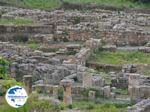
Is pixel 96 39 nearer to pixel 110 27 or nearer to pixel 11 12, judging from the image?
pixel 110 27

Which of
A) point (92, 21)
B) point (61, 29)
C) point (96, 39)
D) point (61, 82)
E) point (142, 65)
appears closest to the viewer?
point (61, 82)

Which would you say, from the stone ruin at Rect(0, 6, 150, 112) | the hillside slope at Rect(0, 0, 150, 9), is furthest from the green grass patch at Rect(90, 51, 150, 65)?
the hillside slope at Rect(0, 0, 150, 9)

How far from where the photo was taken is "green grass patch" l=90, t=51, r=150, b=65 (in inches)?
1788

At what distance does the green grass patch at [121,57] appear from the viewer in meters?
45.4

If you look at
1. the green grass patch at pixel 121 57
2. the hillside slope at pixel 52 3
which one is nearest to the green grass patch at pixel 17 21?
the green grass patch at pixel 121 57

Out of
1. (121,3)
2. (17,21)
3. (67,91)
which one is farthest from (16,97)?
(121,3)

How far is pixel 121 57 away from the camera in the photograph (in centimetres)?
4684

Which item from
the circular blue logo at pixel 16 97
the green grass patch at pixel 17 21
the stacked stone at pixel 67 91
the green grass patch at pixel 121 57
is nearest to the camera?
the circular blue logo at pixel 16 97

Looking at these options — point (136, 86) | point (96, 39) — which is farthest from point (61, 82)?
point (96, 39)

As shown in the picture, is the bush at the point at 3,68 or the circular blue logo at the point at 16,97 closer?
the circular blue logo at the point at 16,97

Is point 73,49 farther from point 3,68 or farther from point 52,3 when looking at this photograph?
point 52,3

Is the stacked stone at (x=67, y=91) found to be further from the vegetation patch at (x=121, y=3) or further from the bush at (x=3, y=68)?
the vegetation patch at (x=121, y=3)

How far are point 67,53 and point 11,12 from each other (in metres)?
15.0

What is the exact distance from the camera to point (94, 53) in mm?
48125
